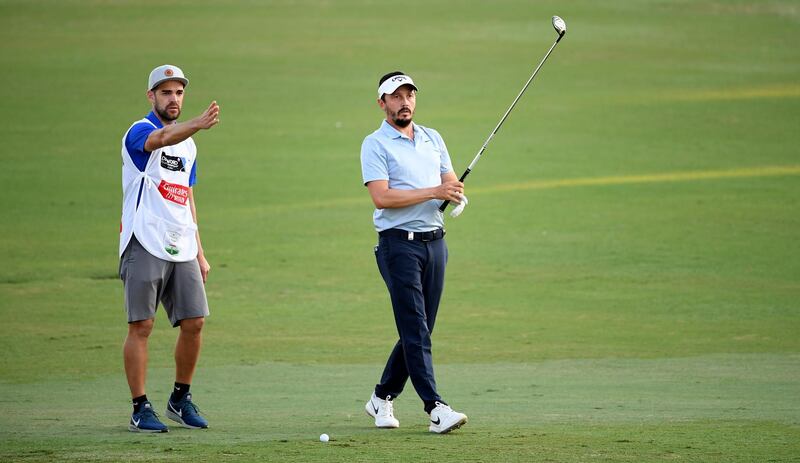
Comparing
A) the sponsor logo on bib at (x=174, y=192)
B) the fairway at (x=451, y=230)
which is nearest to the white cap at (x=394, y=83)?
the sponsor logo on bib at (x=174, y=192)

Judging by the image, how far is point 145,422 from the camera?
26.0 ft

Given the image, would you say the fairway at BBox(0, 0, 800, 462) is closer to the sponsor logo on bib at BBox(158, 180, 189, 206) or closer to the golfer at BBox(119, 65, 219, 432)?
the golfer at BBox(119, 65, 219, 432)

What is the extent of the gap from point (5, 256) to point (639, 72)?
19672 millimetres

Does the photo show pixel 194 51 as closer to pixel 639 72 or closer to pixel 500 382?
pixel 639 72

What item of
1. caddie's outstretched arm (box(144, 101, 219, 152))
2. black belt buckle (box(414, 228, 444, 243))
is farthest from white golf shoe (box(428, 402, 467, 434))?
caddie's outstretched arm (box(144, 101, 219, 152))

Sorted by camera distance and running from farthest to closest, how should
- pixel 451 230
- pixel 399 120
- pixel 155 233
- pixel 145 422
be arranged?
pixel 451 230 → pixel 399 120 → pixel 155 233 → pixel 145 422

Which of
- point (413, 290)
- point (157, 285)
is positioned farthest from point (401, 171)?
point (157, 285)

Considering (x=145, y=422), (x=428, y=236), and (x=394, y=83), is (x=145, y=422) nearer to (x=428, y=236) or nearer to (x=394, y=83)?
(x=428, y=236)

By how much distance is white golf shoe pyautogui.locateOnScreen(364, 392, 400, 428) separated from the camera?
8.17m

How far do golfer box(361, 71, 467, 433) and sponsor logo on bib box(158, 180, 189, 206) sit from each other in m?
1.07

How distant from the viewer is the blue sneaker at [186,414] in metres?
8.13

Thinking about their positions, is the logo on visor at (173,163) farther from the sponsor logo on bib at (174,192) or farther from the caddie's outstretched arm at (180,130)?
the caddie's outstretched arm at (180,130)

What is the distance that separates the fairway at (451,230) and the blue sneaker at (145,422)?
113 mm

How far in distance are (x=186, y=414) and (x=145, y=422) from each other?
34 cm
